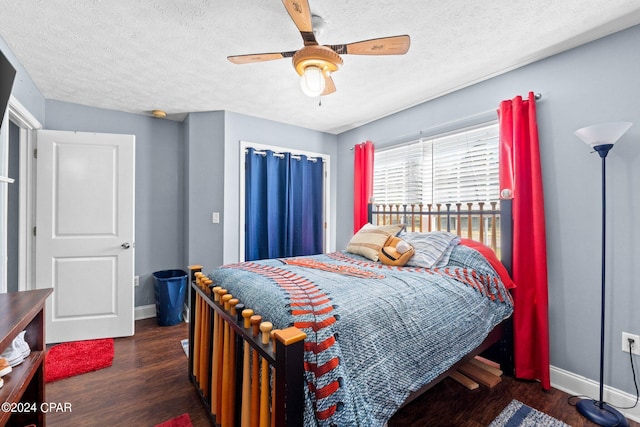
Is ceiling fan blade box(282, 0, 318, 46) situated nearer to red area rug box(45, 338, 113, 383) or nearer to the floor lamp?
the floor lamp

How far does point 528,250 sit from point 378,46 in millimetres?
1752

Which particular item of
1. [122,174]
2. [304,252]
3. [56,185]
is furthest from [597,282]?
[56,185]

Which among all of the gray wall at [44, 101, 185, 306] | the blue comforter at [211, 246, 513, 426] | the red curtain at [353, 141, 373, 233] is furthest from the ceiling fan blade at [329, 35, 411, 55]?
the gray wall at [44, 101, 185, 306]

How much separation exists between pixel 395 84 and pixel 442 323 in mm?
2004

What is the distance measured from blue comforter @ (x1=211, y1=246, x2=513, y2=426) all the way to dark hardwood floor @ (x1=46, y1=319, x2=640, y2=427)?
1.41ft

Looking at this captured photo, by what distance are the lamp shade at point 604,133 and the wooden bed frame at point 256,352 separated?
614mm

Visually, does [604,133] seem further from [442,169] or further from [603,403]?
[603,403]

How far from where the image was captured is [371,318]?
1296 millimetres

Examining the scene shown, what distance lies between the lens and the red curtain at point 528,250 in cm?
200

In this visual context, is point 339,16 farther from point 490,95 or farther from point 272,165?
point 272,165

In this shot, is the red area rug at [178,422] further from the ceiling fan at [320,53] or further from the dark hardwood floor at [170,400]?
the ceiling fan at [320,53]

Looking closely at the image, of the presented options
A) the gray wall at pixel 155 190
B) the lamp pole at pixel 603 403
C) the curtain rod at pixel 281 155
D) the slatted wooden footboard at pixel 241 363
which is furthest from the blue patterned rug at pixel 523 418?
the gray wall at pixel 155 190

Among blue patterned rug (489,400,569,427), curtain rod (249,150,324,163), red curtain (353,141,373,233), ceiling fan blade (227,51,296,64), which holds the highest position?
ceiling fan blade (227,51,296,64)

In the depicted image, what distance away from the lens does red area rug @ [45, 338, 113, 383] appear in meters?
2.14
